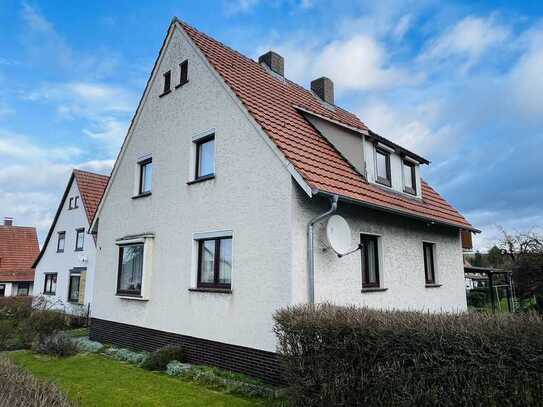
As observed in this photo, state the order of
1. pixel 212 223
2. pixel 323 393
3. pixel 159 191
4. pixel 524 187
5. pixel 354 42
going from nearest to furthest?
pixel 323 393, pixel 212 223, pixel 354 42, pixel 159 191, pixel 524 187

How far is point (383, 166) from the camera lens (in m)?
10.7

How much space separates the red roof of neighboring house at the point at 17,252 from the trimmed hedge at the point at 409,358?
1289 inches

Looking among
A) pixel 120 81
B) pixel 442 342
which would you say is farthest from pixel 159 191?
pixel 442 342

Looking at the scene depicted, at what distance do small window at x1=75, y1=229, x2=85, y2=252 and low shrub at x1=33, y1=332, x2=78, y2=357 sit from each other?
44.8 feet

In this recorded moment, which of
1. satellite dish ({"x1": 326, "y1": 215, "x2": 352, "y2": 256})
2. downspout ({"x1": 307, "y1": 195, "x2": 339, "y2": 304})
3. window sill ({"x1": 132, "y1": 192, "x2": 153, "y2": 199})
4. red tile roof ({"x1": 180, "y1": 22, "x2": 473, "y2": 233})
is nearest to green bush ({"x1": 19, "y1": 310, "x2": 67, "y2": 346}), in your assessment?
window sill ({"x1": 132, "y1": 192, "x2": 153, "y2": 199})

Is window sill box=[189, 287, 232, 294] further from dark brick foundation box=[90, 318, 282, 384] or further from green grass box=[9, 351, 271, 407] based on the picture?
green grass box=[9, 351, 271, 407]

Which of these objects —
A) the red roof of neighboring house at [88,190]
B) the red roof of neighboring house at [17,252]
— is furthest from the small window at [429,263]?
the red roof of neighboring house at [17,252]

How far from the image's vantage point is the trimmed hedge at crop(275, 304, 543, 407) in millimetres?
3701

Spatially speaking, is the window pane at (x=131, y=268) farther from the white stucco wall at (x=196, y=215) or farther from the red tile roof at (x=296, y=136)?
the red tile roof at (x=296, y=136)

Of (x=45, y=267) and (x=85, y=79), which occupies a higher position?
(x=85, y=79)

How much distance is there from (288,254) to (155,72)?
822 cm

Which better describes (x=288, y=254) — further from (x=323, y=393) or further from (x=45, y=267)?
(x=45, y=267)

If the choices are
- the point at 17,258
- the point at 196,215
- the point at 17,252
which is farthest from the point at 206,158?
the point at 17,252

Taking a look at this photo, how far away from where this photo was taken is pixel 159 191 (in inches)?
434
